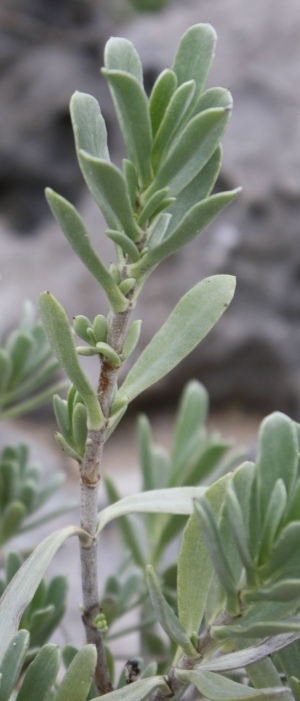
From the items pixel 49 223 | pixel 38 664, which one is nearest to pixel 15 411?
pixel 38 664

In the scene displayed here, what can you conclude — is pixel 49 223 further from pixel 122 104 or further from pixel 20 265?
pixel 122 104

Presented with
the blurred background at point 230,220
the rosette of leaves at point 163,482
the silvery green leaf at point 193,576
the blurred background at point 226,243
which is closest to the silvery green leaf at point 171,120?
the silvery green leaf at point 193,576

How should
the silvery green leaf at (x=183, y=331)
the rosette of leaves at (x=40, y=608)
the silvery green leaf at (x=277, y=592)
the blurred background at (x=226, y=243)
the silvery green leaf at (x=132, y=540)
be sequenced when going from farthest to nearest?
the blurred background at (x=226, y=243) < the silvery green leaf at (x=132, y=540) < the rosette of leaves at (x=40, y=608) < the silvery green leaf at (x=183, y=331) < the silvery green leaf at (x=277, y=592)

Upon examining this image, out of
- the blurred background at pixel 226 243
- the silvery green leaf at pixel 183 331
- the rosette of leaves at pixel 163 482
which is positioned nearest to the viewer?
the silvery green leaf at pixel 183 331

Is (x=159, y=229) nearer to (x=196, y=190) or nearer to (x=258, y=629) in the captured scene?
(x=196, y=190)

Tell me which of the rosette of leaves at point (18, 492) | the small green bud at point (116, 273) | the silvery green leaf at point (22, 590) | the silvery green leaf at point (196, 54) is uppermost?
the silvery green leaf at point (196, 54)

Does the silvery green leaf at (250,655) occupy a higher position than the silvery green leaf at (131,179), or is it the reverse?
the silvery green leaf at (131,179)

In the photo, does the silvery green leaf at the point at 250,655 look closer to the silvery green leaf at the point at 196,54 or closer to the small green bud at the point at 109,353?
the small green bud at the point at 109,353
